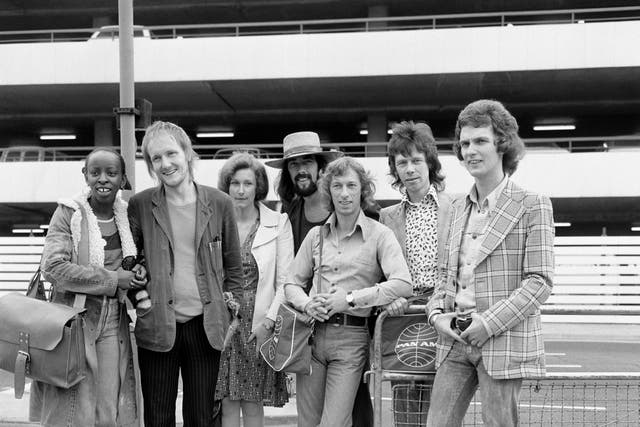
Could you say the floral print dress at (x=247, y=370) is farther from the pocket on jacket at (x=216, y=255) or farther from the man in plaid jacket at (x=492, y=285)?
the man in plaid jacket at (x=492, y=285)

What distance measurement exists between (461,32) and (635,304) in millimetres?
9664

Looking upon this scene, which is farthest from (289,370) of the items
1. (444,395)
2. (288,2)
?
(288,2)

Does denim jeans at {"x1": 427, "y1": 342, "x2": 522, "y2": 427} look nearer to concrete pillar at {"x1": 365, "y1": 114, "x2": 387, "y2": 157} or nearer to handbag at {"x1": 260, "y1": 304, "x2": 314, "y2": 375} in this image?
handbag at {"x1": 260, "y1": 304, "x2": 314, "y2": 375}

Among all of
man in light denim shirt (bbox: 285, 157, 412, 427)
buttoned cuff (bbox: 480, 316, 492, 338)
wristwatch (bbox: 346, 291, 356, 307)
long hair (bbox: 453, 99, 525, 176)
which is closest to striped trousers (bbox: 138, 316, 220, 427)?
man in light denim shirt (bbox: 285, 157, 412, 427)

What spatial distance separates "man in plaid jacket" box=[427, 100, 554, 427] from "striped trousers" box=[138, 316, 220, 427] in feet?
4.61

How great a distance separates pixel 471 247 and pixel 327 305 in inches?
39.6

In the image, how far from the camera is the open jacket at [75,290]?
403 cm

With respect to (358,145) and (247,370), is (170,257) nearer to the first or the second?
(247,370)

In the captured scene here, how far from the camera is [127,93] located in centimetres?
629

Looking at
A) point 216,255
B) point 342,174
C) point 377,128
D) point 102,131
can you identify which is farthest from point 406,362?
point 102,131

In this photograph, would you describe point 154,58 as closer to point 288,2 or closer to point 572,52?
point 288,2

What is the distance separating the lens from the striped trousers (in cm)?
418

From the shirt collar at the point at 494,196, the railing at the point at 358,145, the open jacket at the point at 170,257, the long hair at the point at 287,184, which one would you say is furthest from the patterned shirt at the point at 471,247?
the railing at the point at 358,145

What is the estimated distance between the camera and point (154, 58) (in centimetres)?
2247
